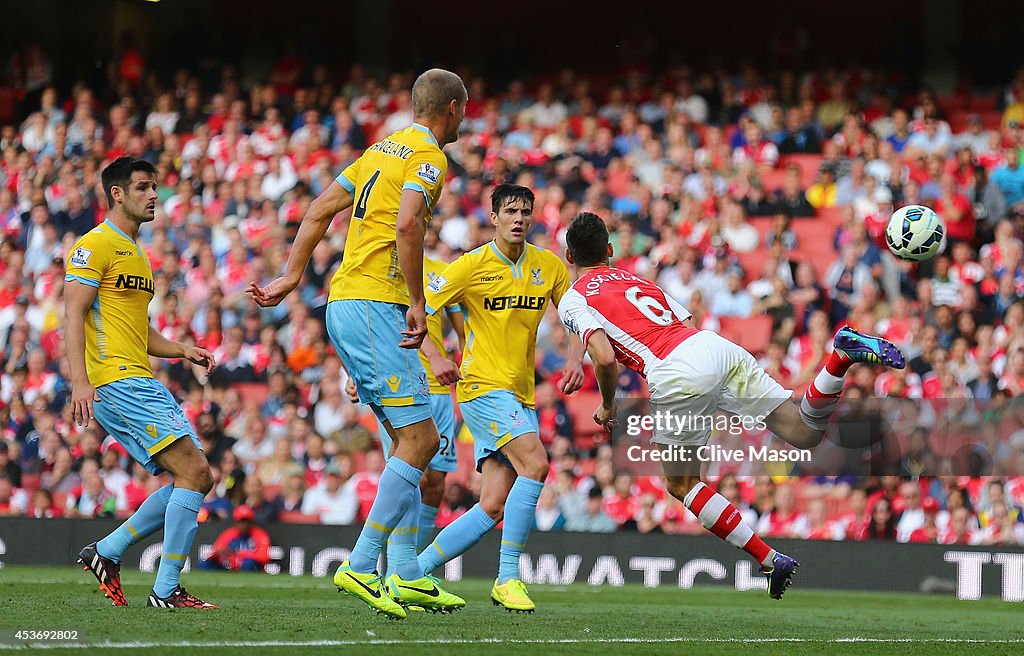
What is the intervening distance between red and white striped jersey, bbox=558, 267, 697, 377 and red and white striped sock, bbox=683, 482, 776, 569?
783mm

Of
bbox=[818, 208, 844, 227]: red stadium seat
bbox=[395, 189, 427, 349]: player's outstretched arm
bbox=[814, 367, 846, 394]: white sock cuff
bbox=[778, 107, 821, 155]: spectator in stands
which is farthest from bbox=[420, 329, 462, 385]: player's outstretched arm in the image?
bbox=[778, 107, 821, 155]: spectator in stands

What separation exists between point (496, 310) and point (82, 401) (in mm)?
2511

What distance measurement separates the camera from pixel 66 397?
16.1 m

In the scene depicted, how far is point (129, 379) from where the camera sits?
26.1 ft

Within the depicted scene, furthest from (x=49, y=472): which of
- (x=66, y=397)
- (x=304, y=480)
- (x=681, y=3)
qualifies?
(x=681, y=3)

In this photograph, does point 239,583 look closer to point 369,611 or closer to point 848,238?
point 369,611

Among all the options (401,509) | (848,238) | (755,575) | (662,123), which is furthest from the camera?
(662,123)

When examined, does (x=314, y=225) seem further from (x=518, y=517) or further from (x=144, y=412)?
(x=518, y=517)

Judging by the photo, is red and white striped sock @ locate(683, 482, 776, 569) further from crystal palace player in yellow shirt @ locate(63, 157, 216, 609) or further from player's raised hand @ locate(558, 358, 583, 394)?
crystal palace player in yellow shirt @ locate(63, 157, 216, 609)


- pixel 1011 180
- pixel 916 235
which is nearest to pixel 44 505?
pixel 916 235

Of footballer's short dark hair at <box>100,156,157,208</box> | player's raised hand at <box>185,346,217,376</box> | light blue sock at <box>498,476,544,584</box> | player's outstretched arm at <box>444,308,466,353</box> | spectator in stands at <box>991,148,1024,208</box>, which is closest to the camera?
footballer's short dark hair at <box>100,156,157,208</box>

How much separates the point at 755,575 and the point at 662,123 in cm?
769

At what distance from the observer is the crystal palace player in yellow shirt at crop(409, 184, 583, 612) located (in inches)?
331

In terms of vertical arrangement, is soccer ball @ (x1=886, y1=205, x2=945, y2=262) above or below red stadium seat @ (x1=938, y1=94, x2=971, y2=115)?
below
